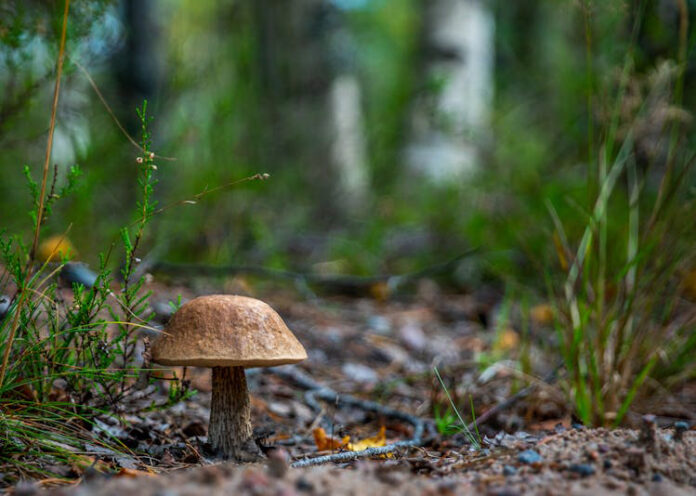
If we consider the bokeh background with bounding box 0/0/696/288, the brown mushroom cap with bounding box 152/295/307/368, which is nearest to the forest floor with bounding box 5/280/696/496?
the brown mushroom cap with bounding box 152/295/307/368

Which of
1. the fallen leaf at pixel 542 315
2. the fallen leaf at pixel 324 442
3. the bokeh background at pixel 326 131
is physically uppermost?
the bokeh background at pixel 326 131

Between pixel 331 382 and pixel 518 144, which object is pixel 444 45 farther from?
pixel 331 382

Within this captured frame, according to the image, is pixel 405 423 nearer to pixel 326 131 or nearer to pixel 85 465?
pixel 85 465

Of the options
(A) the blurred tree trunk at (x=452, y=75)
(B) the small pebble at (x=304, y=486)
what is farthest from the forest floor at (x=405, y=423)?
(A) the blurred tree trunk at (x=452, y=75)

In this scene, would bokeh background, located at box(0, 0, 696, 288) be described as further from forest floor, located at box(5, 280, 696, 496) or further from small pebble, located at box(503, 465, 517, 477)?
small pebble, located at box(503, 465, 517, 477)

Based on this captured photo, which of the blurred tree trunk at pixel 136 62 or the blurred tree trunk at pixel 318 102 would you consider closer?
the blurred tree trunk at pixel 136 62

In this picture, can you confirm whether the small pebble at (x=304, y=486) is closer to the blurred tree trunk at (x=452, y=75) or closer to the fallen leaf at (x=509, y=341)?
the fallen leaf at (x=509, y=341)
